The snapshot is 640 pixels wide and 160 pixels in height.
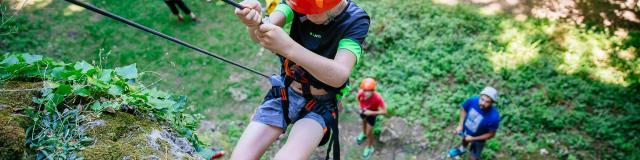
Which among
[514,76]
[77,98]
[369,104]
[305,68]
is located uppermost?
[305,68]

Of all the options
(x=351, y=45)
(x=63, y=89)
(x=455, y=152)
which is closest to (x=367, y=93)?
(x=455, y=152)

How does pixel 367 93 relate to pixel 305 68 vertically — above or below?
below

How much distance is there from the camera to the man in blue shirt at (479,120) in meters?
5.50

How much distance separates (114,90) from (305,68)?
3.51 feet

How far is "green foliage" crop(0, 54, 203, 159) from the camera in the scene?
2.10 metres

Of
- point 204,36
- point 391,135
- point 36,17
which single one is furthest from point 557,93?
point 36,17

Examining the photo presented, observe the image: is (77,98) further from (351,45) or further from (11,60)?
(351,45)

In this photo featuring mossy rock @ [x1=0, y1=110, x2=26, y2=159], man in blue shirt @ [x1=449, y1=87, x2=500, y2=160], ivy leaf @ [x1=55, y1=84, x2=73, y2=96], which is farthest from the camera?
man in blue shirt @ [x1=449, y1=87, x2=500, y2=160]

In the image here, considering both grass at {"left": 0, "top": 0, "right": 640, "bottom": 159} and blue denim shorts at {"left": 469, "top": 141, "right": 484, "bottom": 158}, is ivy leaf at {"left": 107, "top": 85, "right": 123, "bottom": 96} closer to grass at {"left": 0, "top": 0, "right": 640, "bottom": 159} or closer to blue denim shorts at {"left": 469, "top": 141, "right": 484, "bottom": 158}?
grass at {"left": 0, "top": 0, "right": 640, "bottom": 159}

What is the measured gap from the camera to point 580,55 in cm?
763

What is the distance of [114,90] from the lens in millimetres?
2467

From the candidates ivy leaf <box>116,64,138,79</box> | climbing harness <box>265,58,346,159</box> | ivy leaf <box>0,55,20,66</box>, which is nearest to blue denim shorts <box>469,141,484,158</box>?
climbing harness <box>265,58,346,159</box>

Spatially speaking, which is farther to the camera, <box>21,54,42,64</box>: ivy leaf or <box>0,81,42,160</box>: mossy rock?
<box>21,54,42,64</box>: ivy leaf

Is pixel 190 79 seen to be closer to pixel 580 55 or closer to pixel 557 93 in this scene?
pixel 557 93
